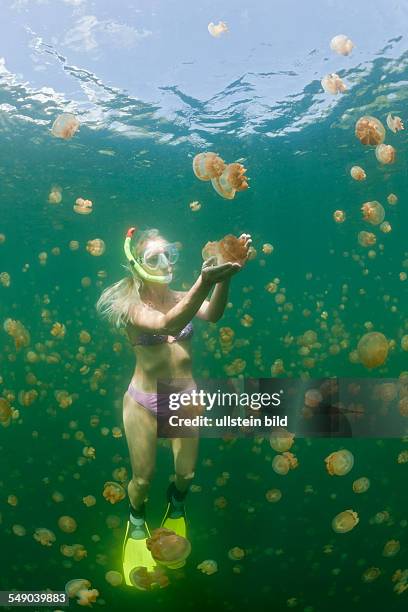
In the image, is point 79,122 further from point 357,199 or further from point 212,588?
point 212,588

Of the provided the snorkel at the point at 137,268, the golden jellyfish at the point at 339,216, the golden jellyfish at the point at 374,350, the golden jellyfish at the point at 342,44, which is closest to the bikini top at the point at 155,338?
the snorkel at the point at 137,268

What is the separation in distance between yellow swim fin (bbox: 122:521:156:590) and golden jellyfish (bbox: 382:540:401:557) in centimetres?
243

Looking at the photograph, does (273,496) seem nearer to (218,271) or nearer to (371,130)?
(218,271)

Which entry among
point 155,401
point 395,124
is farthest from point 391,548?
point 395,124

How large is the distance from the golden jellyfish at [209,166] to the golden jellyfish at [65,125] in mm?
1517

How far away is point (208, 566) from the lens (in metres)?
4.95

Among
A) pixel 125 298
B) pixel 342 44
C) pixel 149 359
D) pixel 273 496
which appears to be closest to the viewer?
pixel 125 298

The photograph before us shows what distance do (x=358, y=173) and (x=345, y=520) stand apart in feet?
16.1

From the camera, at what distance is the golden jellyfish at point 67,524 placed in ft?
17.0

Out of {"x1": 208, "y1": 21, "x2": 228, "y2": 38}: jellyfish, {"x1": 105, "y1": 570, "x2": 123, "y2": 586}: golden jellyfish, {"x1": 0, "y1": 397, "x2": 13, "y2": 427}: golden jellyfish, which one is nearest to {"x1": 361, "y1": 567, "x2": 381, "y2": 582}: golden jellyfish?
{"x1": 105, "y1": 570, "x2": 123, "y2": 586}: golden jellyfish

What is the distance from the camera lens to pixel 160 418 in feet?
13.5

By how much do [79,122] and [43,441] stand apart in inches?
152

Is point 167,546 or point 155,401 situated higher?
point 155,401

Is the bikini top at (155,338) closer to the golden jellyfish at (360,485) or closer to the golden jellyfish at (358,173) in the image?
the golden jellyfish at (360,485)
